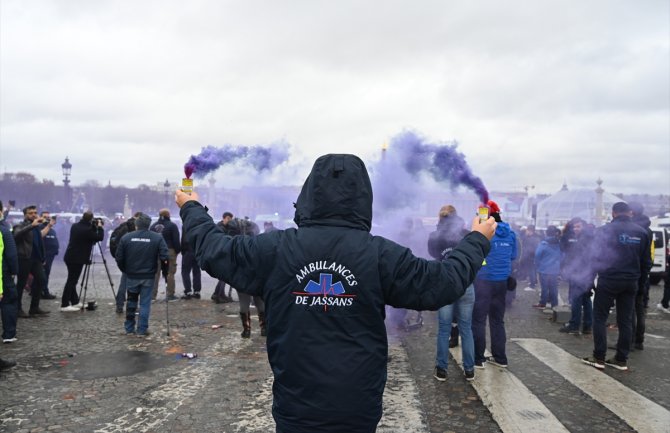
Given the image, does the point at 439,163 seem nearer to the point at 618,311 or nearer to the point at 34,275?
the point at 618,311

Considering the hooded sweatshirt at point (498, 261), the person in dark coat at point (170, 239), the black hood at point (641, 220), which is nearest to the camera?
the hooded sweatshirt at point (498, 261)

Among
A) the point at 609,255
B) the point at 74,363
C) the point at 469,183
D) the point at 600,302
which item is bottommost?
the point at 74,363

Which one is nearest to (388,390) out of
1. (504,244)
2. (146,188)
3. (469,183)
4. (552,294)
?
(504,244)

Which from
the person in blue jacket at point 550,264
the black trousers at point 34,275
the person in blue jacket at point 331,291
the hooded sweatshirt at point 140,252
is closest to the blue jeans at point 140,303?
the hooded sweatshirt at point 140,252

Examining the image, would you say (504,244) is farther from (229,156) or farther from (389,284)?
(389,284)

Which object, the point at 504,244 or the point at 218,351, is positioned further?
the point at 218,351

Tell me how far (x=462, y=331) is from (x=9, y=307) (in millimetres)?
6609

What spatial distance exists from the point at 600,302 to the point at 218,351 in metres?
5.42

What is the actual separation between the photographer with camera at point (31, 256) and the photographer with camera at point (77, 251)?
0.49 meters

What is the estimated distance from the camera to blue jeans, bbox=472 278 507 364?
636 cm

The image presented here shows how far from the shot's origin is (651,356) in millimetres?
7262

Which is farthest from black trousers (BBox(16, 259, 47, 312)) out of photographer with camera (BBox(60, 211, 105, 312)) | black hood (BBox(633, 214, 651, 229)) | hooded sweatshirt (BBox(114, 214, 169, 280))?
black hood (BBox(633, 214, 651, 229))

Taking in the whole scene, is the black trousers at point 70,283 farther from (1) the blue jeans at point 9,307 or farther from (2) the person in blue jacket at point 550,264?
(2) the person in blue jacket at point 550,264

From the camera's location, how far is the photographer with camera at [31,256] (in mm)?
9195
